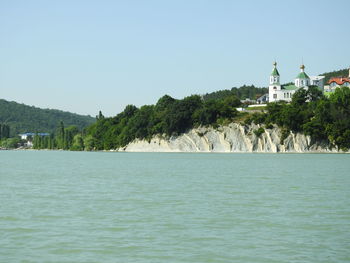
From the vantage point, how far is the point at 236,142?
123m

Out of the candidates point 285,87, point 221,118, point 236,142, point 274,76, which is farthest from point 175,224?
point 285,87

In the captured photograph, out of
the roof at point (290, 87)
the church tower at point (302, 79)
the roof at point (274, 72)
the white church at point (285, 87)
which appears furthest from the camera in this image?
the roof at point (290, 87)

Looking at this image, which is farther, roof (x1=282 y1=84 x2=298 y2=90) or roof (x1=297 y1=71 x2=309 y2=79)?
roof (x1=282 y1=84 x2=298 y2=90)

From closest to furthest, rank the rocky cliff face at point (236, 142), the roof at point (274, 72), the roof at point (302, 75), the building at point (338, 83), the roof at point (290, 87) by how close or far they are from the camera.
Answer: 1. the rocky cliff face at point (236, 142)
2. the roof at point (274, 72)
3. the roof at point (302, 75)
4. the roof at point (290, 87)
5. the building at point (338, 83)

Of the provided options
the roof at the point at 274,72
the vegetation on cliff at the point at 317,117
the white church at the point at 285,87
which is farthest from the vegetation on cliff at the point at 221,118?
the roof at the point at 274,72

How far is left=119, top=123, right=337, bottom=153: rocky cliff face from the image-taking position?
116 meters

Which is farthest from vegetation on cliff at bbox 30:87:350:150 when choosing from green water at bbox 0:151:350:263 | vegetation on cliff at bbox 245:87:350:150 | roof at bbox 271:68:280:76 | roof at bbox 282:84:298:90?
green water at bbox 0:151:350:263

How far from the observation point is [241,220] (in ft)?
65.2

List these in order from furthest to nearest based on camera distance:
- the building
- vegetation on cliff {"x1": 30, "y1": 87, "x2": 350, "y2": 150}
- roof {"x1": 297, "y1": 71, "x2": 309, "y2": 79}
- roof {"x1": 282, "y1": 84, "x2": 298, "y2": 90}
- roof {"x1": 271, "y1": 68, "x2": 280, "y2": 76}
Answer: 1. the building
2. roof {"x1": 282, "y1": 84, "x2": 298, "y2": 90}
3. roof {"x1": 297, "y1": 71, "x2": 309, "y2": 79}
4. roof {"x1": 271, "y1": 68, "x2": 280, "y2": 76}
5. vegetation on cliff {"x1": 30, "y1": 87, "x2": 350, "y2": 150}

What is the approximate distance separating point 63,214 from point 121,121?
137341 millimetres

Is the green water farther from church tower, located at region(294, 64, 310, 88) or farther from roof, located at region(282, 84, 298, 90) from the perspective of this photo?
church tower, located at region(294, 64, 310, 88)

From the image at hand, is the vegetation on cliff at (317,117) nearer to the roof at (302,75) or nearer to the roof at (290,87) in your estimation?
the roof at (290,87)

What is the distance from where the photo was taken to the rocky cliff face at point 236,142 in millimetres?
115750

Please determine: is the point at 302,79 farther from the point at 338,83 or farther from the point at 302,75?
the point at 338,83
